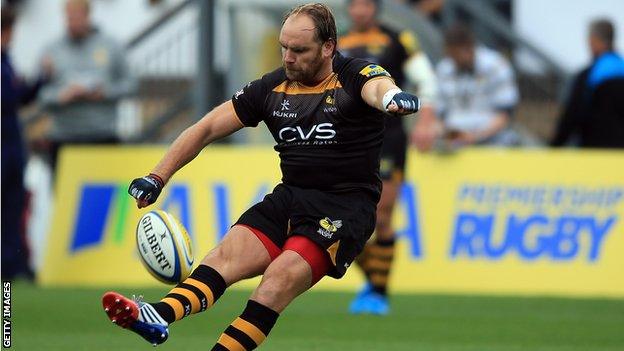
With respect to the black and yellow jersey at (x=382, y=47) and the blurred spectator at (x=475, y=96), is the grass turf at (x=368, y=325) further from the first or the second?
the blurred spectator at (x=475, y=96)

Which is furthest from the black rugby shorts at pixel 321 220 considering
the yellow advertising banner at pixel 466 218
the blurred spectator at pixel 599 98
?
the blurred spectator at pixel 599 98

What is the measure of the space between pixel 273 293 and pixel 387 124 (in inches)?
188

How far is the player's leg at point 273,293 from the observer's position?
8.20 metres

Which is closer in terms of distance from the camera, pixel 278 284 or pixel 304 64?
pixel 278 284

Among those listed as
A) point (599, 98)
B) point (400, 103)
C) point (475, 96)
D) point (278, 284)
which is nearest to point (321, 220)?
point (278, 284)

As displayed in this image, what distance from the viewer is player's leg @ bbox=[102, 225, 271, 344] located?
7828mm

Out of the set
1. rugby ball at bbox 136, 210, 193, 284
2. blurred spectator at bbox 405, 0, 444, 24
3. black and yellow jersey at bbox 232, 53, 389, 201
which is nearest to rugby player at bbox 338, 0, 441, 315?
black and yellow jersey at bbox 232, 53, 389, 201

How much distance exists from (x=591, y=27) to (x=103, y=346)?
729cm

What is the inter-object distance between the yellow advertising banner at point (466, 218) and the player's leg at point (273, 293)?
704 cm

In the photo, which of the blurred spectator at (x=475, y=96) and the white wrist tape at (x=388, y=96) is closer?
the white wrist tape at (x=388, y=96)

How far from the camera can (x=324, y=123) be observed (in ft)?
28.2

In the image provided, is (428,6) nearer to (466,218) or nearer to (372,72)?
(466,218)

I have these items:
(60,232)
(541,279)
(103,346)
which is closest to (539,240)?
(541,279)

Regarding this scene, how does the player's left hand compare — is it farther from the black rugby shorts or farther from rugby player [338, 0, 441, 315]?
rugby player [338, 0, 441, 315]
